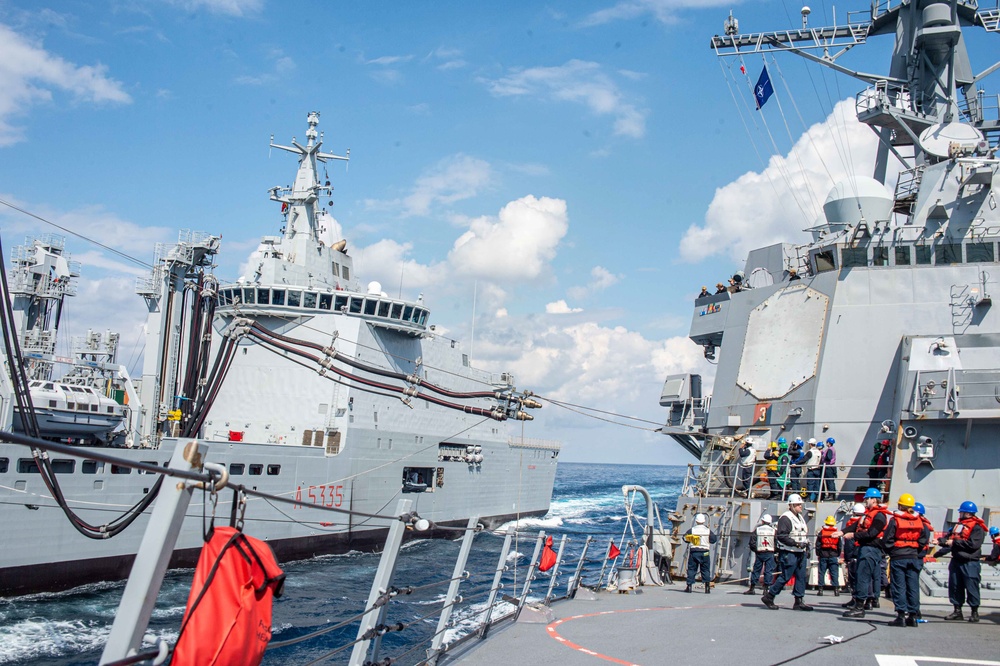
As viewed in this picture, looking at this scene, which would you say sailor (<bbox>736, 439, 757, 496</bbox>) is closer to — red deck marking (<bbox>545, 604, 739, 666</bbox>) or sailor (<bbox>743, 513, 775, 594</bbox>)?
sailor (<bbox>743, 513, 775, 594</bbox>)

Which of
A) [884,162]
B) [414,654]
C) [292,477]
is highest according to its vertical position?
[884,162]

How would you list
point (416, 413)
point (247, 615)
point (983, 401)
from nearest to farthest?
point (247, 615) < point (983, 401) < point (416, 413)

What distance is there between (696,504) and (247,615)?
1089cm

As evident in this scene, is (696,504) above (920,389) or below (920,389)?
below

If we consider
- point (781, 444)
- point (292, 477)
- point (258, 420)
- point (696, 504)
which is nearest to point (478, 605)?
point (696, 504)

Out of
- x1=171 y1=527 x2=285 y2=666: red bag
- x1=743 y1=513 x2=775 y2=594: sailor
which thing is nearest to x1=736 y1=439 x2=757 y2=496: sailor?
x1=743 y1=513 x2=775 y2=594: sailor

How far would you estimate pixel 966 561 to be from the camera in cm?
809

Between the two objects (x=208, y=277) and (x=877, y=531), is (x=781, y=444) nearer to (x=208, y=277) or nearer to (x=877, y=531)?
(x=877, y=531)

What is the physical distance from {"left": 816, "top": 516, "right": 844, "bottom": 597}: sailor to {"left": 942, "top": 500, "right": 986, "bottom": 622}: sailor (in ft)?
5.15

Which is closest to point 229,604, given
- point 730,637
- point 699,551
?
point 730,637

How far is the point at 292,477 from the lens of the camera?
23609 millimetres

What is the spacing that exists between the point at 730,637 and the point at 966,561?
114 inches

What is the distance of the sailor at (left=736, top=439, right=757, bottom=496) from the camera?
12852 millimetres

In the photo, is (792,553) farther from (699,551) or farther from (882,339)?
(882,339)
